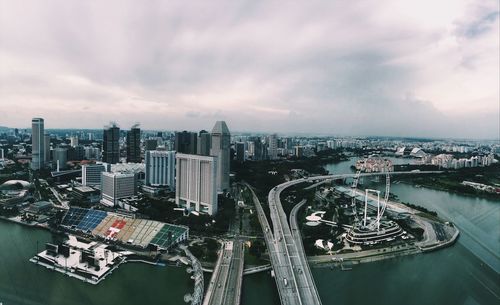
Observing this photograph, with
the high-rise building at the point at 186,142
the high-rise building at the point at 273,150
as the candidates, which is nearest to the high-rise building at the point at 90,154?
the high-rise building at the point at 186,142

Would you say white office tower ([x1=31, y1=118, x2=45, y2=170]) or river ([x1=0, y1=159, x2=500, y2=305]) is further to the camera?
white office tower ([x1=31, y1=118, x2=45, y2=170])

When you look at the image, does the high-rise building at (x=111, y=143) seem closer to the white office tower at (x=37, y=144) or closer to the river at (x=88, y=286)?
the white office tower at (x=37, y=144)

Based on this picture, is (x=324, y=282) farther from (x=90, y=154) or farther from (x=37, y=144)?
(x=90, y=154)

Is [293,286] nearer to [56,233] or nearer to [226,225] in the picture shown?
[226,225]

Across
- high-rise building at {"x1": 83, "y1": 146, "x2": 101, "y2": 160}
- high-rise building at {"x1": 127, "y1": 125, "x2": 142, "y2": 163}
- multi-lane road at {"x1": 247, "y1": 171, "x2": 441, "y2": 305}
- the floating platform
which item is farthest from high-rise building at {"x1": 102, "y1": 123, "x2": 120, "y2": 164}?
the floating platform

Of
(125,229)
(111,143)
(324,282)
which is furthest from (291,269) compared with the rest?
(111,143)

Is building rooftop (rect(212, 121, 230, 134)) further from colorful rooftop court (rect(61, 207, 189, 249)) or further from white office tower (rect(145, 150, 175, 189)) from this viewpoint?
colorful rooftop court (rect(61, 207, 189, 249))
